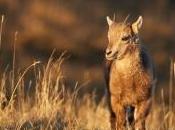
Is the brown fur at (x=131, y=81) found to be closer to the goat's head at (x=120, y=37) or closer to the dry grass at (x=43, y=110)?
the goat's head at (x=120, y=37)

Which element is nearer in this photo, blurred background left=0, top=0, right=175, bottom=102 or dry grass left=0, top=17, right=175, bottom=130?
dry grass left=0, top=17, right=175, bottom=130

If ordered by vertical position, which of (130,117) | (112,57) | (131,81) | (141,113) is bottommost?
(130,117)

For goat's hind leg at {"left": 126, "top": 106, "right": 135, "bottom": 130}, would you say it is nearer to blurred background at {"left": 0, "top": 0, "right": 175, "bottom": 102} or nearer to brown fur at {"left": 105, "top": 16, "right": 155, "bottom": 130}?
brown fur at {"left": 105, "top": 16, "right": 155, "bottom": 130}

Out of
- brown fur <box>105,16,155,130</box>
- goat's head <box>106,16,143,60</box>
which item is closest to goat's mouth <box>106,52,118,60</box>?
goat's head <box>106,16,143,60</box>

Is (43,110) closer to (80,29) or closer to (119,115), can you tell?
(119,115)

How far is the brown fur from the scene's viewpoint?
40.1ft

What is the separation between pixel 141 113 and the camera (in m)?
12.5

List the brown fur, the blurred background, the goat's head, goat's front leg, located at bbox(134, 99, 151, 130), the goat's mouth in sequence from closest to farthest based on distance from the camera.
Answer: the goat's mouth
the goat's head
the brown fur
goat's front leg, located at bbox(134, 99, 151, 130)
the blurred background

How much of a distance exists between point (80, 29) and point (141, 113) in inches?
889

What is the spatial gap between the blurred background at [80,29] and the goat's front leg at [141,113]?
16880 millimetres

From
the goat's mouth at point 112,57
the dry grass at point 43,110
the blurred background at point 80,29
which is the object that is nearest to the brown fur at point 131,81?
the goat's mouth at point 112,57

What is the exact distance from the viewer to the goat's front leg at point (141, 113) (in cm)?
1245

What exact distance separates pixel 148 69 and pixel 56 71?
185cm

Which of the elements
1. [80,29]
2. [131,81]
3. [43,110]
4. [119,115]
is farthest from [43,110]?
[80,29]
